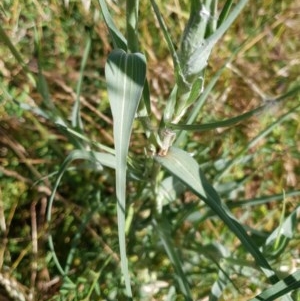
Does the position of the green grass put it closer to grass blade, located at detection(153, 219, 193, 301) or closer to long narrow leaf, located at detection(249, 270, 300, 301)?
grass blade, located at detection(153, 219, 193, 301)

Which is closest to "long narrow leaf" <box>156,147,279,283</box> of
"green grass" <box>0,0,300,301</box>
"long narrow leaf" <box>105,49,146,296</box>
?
"green grass" <box>0,0,300,301</box>

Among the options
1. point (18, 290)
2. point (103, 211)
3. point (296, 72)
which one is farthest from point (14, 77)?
point (296, 72)

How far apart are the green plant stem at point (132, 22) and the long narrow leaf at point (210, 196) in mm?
171

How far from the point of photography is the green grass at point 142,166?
96 centimetres

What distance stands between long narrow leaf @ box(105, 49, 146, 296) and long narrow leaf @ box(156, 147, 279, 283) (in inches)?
4.9

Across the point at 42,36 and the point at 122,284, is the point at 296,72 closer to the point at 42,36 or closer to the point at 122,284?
the point at 42,36

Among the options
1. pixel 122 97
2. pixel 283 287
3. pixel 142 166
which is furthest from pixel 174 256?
pixel 122 97

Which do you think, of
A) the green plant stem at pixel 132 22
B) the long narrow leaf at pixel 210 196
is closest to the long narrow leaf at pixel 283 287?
the long narrow leaf at pixel 210 196

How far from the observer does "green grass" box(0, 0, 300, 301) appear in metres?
0.96

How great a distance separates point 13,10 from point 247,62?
2.06ft

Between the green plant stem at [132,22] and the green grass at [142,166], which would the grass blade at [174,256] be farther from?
the green plant stem at [132,22]

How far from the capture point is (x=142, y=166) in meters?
0.94

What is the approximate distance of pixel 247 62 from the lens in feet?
4.88

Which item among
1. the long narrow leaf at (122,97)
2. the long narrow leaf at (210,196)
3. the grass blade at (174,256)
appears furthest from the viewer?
the grass blade at (174,256)
